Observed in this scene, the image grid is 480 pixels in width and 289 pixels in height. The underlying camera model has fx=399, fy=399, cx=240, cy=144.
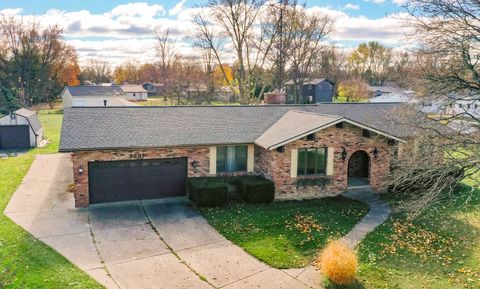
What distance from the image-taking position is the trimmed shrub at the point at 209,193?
15.9m

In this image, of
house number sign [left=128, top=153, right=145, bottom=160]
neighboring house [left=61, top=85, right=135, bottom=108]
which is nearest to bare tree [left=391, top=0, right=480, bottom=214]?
house number sign [left=128, top=153, right=145, bottom=160]

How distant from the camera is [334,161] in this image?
1789cm

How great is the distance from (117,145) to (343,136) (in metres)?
9.71

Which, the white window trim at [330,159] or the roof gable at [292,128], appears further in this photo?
the white window trim at [330,159]

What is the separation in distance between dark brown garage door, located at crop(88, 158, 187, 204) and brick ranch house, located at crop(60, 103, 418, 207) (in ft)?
0.13

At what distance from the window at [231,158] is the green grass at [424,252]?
6.79m

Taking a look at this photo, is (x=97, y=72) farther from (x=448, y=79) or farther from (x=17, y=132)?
(x=448, y=79)

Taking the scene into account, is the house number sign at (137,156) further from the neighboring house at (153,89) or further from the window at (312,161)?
the neighboring house at (153,89)

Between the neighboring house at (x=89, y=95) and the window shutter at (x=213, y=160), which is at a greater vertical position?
the neighboring house at (x=89, y=95)

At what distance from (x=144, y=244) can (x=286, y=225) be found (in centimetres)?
504

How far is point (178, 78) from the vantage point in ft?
214

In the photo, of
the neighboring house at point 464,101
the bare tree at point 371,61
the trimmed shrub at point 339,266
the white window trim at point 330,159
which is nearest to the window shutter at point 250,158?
the white window trim at point 330,159

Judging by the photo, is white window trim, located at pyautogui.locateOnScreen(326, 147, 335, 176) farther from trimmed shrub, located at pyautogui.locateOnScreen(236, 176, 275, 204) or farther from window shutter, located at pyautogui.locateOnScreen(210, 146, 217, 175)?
window shutter, located at pyautogui.locateOnScreen(210, 146, 217, 175)

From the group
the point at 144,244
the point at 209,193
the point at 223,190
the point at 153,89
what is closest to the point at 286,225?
the point at 223,190
